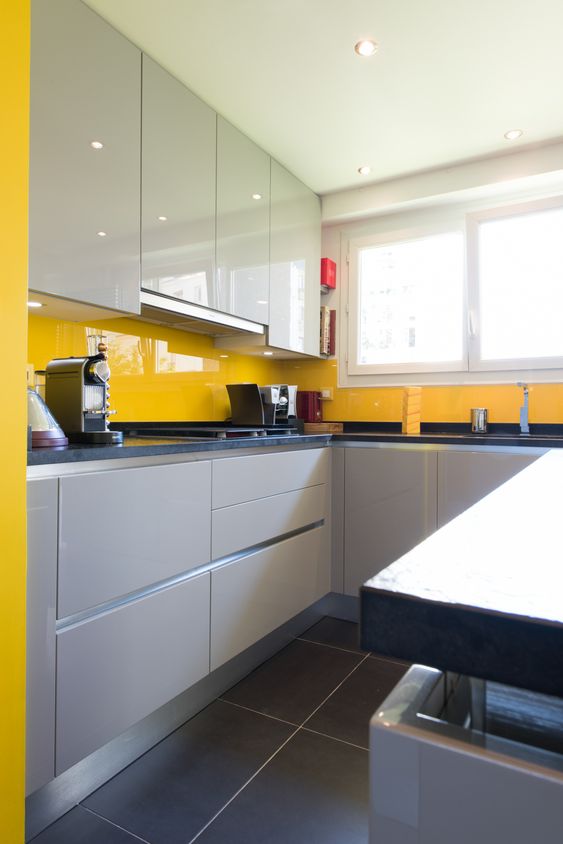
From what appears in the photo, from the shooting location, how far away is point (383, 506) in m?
2.76

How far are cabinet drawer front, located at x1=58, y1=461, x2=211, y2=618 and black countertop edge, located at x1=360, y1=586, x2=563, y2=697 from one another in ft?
4.05

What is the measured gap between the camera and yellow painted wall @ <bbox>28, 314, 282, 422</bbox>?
2.20 meters

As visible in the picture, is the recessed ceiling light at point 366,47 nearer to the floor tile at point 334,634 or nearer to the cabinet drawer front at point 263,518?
the cabinet drawer front at point 263,518

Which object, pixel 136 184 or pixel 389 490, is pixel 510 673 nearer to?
pixel 136 184

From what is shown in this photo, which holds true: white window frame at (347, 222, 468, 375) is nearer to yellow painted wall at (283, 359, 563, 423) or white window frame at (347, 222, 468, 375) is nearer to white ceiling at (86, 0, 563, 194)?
yellow painted wall at (283, 359, 563, 423)

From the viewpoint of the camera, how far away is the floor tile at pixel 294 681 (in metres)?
1.97

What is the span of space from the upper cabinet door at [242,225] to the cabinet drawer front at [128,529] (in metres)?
1.12

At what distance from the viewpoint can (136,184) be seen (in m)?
2.08

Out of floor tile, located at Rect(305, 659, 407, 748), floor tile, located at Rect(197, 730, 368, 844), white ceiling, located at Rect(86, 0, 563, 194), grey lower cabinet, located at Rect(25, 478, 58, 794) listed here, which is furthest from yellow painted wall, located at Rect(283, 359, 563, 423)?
grey lower cabinet, located at Rect(25, 478, 58, 794)

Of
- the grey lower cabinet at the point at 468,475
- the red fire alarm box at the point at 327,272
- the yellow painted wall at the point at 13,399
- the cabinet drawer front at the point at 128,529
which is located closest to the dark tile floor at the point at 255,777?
the yellow painted wall at the point at 13,399

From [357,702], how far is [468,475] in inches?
45.1

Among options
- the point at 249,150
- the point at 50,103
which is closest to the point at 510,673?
the point at 50,103

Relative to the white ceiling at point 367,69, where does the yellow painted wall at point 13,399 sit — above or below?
below

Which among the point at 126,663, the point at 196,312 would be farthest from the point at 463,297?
the point at 126,663
